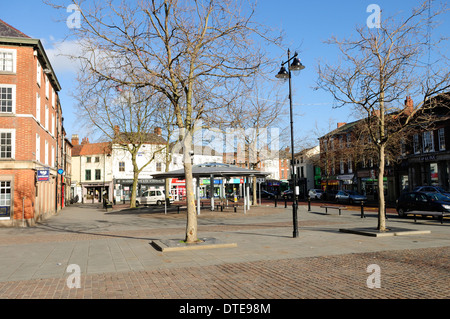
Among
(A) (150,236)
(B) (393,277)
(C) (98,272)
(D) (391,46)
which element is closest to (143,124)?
(A) (150,236)

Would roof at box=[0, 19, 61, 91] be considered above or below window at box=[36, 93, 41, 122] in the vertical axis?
above

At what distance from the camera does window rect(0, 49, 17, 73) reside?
21156 mm

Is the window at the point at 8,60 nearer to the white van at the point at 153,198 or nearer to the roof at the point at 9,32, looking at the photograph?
the roof at the point at 9,32

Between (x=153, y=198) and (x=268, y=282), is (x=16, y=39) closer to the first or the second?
(x=268, y=282)

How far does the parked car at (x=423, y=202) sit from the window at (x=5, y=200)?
22.5m

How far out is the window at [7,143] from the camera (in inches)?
822

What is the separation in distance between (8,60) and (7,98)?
7.22 feet

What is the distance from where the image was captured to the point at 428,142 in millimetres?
39156

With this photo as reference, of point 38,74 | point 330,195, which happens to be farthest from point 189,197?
point 330,195

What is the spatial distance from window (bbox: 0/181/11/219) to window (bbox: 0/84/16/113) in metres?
4.16

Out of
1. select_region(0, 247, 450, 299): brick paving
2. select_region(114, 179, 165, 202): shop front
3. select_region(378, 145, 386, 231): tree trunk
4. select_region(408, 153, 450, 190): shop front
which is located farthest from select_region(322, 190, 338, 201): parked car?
select_region(0, 247, 450, 299): brick paving

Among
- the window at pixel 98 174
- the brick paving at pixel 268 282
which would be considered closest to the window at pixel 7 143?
the brick paving at pixel 268 282

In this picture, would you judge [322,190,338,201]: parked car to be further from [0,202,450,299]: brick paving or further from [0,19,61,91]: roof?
[0,202,450,299]: brick paving

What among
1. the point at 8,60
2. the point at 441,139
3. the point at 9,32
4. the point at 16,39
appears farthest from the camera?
the point at 441,139
